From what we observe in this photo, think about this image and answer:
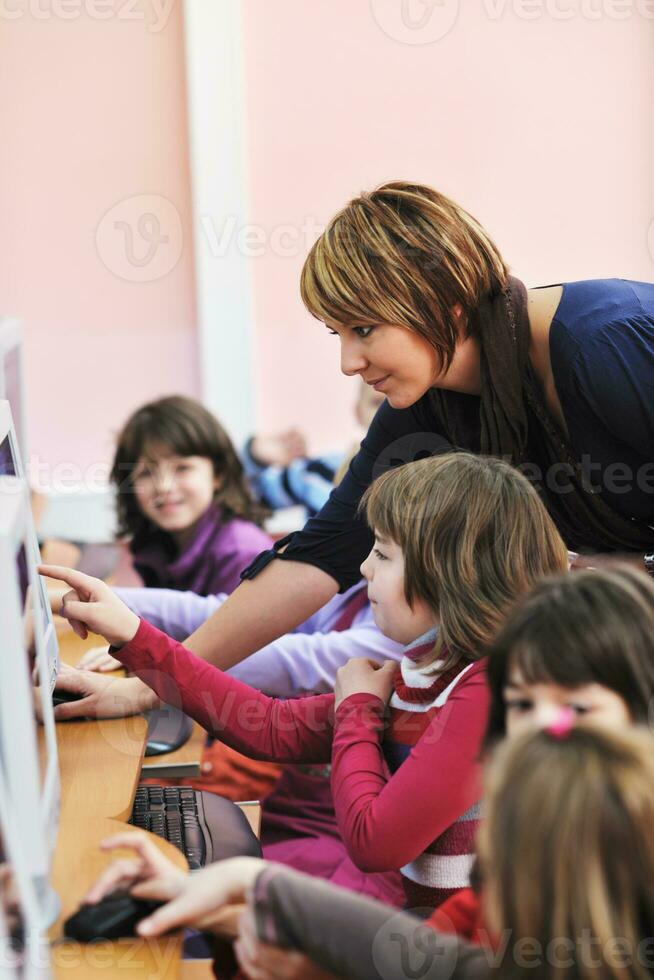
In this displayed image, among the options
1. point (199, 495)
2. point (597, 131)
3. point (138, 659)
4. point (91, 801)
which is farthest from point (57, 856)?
point (597, 131)

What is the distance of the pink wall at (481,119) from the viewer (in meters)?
3.21

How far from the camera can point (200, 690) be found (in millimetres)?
1317

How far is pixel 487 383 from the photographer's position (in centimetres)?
140

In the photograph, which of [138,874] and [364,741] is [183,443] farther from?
[138,874]

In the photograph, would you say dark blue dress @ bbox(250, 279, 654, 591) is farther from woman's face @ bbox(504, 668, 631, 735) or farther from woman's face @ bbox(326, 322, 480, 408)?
woman's face @ bbox(504, 668, 631, 735)

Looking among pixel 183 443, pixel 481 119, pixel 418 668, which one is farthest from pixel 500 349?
pixel 481 119

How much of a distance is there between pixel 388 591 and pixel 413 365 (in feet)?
0.95

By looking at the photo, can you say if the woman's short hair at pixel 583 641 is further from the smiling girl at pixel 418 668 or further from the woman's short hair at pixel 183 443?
the woman's short hair at pixel 183 443

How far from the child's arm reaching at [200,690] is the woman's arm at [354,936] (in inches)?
19.3

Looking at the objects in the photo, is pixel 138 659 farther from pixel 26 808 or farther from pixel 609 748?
pixel 609 748

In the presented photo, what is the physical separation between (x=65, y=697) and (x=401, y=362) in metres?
0.60

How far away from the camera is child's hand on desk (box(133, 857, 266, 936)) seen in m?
0.88

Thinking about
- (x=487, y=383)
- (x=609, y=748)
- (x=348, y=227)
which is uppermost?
(x=348, y=227)

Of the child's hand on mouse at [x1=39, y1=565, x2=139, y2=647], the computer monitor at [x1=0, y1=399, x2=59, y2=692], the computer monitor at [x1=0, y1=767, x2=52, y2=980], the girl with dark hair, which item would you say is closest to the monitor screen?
the computer monitor at [x1=0, y1=399, x2=59, y2=692]
